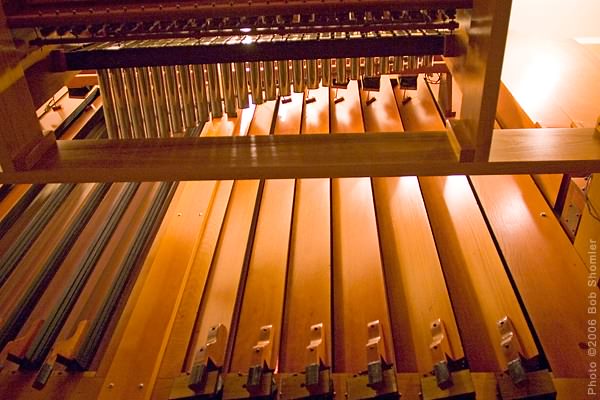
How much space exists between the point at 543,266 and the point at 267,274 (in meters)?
0.98

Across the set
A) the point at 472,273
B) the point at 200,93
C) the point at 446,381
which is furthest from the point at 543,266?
the point at 200,93

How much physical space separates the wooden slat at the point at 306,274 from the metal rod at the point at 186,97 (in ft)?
2.23

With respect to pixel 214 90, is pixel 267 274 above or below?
below

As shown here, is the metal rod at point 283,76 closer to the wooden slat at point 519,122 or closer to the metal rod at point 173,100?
the metal rod at point 173,100

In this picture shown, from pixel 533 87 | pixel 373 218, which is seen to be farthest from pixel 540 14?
pixel 373 218

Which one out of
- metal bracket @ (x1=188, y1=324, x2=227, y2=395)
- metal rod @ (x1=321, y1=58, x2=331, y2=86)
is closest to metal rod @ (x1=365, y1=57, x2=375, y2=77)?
metal rod @ (x1=321, y1=58, x2=331, y2=86)

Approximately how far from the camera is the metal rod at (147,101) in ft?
5.06

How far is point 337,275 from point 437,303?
37 centimetres

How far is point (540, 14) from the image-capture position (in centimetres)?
404

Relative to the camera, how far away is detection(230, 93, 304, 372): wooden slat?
1.69 metres

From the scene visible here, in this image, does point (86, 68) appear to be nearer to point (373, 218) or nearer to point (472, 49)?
point (472, 49)

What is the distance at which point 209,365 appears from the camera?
58.0 inches

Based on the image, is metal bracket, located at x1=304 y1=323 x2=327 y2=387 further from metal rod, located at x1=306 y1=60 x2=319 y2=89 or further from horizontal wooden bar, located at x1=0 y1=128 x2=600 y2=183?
metal rod, located at x1=306 y1=60 x2=319 y2=89

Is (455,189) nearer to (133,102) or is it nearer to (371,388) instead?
(371,388)
